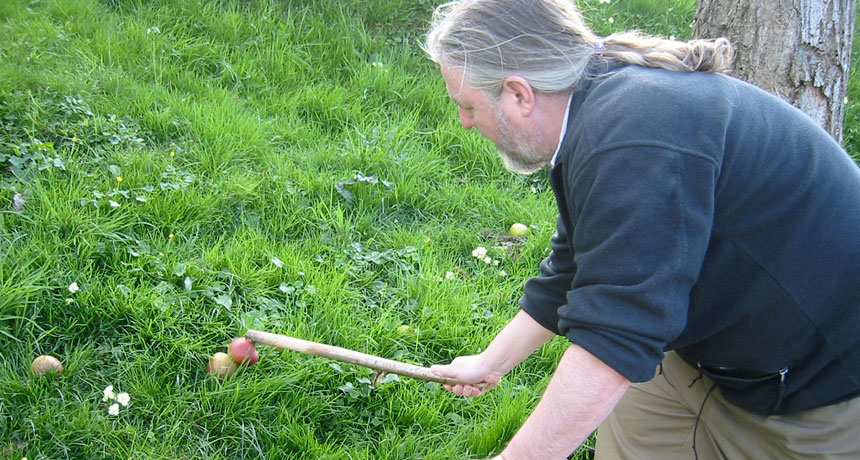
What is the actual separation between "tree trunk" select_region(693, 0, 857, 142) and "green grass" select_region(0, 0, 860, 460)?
125 centimetres

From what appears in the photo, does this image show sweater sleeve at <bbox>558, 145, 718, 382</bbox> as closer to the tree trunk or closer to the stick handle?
the stick handle

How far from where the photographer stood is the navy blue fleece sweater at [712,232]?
156 centimetres

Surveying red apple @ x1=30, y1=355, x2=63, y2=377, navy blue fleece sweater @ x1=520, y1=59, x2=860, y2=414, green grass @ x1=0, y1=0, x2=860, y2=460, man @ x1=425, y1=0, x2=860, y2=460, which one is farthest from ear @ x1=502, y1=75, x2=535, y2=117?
red apple @ x1=30, y1=355, x2=63, y2=377

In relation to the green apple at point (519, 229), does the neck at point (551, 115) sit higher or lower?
higher

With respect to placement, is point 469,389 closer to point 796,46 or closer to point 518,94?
point 518,94

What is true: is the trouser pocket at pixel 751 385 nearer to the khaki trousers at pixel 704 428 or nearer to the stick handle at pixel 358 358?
the khaki trousers at pixel 704 428

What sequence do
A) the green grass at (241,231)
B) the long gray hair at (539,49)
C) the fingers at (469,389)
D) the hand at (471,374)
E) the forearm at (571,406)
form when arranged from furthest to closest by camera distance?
Answer: the green grass at (241,231)
the fingers at (469,389)
the hand at (471,374)
the long gray hair at (539,49)
the forearm at (571,406)

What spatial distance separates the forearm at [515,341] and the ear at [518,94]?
2.53 ft

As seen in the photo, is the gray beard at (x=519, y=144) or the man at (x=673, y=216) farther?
the gray beard at (x=519, y=144)

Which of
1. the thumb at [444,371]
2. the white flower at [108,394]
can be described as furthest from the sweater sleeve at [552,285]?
the white flower at [108,394]

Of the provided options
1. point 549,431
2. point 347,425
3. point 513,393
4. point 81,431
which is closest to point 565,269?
point 549,431

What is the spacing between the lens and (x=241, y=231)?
3.45 m

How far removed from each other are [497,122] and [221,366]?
1.48 meters

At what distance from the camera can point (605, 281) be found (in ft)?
5.28
